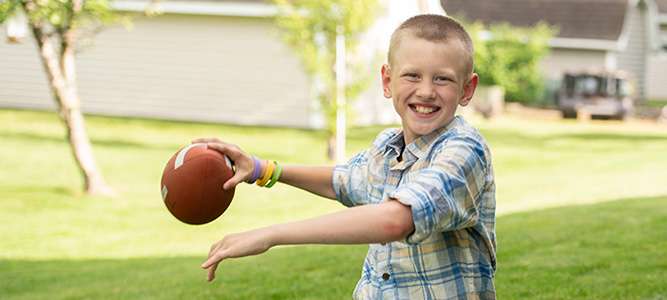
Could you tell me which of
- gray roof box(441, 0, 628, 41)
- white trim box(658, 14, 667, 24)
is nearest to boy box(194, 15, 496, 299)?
gray roof box(441, 0, 628, 41)

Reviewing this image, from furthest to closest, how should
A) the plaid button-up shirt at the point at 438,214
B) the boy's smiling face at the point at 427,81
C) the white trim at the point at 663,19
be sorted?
the white trim at the point at 663,19 → the boy's smiling face at the point at 427,81 → the plaid button-up shirt at the point at 438,214

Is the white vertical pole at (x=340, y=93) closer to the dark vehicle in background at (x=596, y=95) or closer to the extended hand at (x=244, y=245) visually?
the dark vehicle in background at (x=596, y=95)

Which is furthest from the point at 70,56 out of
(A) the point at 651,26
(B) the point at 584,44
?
(A) the point at 651,26

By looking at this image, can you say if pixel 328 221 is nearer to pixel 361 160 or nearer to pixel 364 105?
pixel 361 160

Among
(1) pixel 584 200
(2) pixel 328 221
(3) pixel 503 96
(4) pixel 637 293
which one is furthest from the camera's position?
(3) pixel 503 96

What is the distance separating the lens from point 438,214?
2152mm

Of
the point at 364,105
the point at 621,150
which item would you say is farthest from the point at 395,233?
the point at 364,105

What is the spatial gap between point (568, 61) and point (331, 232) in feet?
110

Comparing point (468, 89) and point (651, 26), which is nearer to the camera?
point (468, 89)

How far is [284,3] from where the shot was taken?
16484 mm

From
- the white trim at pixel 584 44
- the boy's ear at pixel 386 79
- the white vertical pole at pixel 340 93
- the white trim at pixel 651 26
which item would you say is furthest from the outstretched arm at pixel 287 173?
the white trim at pixel 651 26

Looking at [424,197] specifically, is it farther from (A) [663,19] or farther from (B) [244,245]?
(A) [663,19]

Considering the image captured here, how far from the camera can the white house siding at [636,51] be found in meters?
36.1

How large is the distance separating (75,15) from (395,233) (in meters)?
10.8
